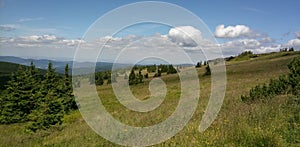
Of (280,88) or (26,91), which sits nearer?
(280,88)

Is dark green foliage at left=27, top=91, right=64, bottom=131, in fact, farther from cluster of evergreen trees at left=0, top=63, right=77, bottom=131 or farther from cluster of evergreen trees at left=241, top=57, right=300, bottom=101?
cluster of evergreen trees at left=241, top=57, right=300, bottom=101

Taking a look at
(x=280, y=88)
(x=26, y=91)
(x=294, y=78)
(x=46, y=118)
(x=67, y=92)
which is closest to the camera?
(x=294, y=78)

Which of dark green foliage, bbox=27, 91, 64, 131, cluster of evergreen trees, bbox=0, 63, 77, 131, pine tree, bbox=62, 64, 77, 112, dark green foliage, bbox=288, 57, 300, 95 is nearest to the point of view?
dark green foliage, bbox=288, 57, 300, 95

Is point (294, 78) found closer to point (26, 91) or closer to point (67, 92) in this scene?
point (26, 91)

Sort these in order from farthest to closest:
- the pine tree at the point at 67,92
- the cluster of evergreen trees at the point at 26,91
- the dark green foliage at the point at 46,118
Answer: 1. the pine tree at the point at 67,92
2. the cluster of evergreen trees at the point at 26,91
3. the dark green foliage at the point at 46,118

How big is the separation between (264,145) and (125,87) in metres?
3.81

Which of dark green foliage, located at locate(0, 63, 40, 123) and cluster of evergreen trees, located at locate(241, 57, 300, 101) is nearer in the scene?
cluster of evergreen trees, located at locate(241, 57, 300, 101)

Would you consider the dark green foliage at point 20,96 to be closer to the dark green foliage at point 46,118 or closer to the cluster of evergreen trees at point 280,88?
the dark green foliage at point 46,118

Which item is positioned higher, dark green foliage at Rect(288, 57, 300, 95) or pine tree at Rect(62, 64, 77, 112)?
dark green foliage at Rect(288, 57, 300, 95)

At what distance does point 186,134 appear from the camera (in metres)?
8.53

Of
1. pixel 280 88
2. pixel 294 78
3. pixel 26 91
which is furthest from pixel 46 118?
pixel 26 91

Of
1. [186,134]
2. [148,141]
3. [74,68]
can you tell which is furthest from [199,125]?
[74,68]

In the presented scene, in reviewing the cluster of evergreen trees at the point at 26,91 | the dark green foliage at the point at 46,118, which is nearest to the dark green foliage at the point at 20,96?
the cluster of evergreen trees at the point at 26,91

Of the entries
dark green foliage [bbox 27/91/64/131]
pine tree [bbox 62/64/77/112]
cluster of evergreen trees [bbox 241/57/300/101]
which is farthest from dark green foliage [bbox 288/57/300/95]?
pine tree [bbox 62/64/77/112]
